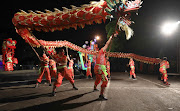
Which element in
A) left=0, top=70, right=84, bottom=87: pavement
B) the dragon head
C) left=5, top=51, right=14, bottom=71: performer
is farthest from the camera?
left=5, top=51, right=14, bottom=71: performer

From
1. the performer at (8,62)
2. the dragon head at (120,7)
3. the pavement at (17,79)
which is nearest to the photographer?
the dragon head at (120,7)

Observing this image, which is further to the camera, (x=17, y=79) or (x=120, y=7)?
(x=17, y=79)

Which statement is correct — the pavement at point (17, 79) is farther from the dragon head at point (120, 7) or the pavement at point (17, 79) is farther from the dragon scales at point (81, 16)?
the dragon head at point (120, 7)

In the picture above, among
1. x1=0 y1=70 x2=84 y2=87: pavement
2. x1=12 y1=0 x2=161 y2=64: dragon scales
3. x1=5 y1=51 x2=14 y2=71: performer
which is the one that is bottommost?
x1=0 y1=70 x2=84 y2=87: pavement

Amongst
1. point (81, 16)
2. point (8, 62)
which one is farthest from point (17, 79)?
point (8, 62)

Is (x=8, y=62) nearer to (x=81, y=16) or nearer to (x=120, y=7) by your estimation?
(x=81, y=16)

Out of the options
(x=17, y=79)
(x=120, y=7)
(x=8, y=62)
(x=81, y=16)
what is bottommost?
(x=17, y=79)

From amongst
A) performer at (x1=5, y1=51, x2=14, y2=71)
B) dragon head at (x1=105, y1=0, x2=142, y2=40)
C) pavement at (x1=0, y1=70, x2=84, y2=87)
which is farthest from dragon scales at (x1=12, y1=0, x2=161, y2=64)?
performer at (x1=5, y1=51, x2=14, y2=71)

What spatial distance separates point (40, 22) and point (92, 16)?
181cm

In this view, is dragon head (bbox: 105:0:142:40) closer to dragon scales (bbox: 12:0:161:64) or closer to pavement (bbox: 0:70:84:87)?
dragon scales (bbox: 12:0:161:64)

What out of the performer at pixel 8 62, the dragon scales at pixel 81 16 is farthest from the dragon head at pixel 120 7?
the performer at pixel 8 62

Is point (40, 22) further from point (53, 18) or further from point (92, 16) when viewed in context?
point (92, 16)

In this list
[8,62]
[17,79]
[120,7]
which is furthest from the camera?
[8,62]

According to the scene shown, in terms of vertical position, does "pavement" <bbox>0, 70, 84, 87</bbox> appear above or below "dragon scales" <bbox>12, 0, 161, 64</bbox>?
below
